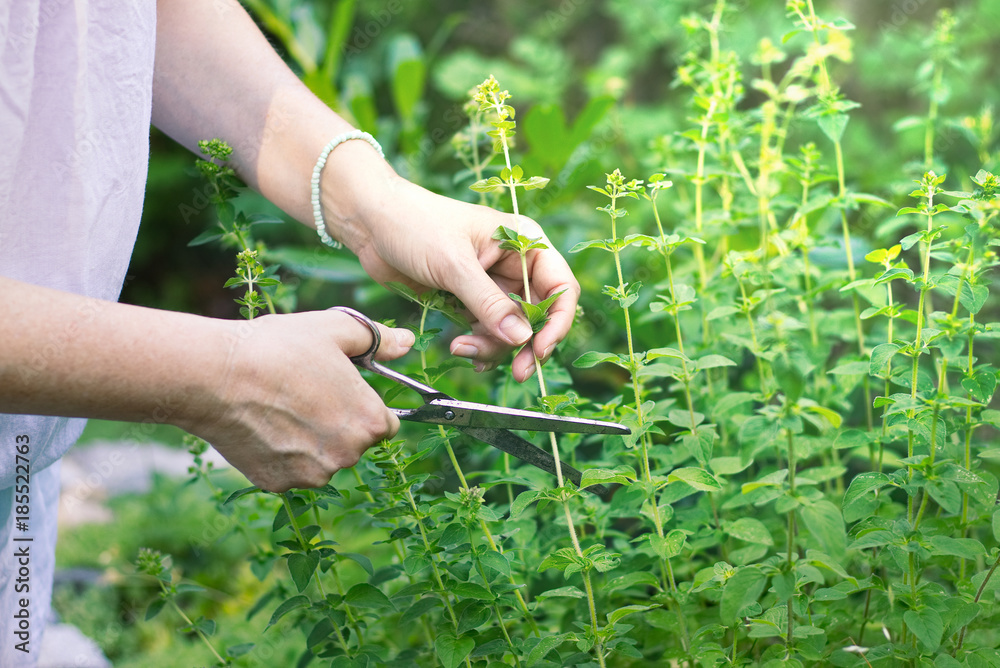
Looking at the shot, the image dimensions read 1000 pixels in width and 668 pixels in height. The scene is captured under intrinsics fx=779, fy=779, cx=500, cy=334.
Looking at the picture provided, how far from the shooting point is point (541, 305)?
39.1 inches

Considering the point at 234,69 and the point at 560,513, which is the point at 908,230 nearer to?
the point at 560,513

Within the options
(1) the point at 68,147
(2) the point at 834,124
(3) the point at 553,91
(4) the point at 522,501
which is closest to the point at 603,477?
(4) the point at 522,501

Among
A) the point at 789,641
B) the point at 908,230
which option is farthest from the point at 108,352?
the point at 908,230

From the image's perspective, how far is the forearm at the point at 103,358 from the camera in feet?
2.48

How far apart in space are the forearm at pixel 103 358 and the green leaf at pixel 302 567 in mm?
306

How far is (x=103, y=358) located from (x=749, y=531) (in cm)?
83

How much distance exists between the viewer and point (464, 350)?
109 centimetres

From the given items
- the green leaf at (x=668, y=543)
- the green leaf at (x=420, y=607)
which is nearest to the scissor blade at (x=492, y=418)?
the green leaf at (x=668, y=543)

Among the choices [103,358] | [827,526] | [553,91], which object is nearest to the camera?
[103,358]

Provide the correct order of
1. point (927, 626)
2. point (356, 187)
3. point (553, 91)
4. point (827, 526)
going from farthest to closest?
point (553, 91) → point (356, 187) → point (827, 526) → point (927, 626)

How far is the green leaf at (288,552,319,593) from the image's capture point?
1033 millimetres

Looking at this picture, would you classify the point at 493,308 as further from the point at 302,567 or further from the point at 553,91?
the point at 553,91

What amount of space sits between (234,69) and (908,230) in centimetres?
206

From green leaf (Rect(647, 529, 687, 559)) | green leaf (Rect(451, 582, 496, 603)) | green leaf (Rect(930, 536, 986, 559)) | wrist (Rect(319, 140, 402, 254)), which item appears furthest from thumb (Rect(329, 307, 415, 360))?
green leaf (Rect(930, 536, 986, 559))
